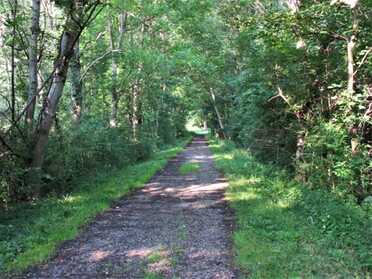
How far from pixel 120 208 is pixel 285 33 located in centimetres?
619

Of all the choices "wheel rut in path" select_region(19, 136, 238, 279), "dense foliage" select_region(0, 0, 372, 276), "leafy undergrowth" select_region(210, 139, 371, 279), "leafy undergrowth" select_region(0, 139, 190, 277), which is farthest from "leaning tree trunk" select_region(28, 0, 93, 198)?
"leafy undergrowth" select_region(210, 139, 371, 279)

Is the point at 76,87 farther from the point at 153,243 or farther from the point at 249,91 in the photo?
the point at 153,243

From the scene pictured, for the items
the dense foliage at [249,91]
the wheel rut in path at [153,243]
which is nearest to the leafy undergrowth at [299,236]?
the dense foliage at [249,91]

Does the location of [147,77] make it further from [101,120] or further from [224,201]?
[224,201]

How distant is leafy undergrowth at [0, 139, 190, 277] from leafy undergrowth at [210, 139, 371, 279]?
3.14 meters

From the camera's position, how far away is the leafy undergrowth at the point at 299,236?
3629 millimetres

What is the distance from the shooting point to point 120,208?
6.96 m

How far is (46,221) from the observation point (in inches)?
219

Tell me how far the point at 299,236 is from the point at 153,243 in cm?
251

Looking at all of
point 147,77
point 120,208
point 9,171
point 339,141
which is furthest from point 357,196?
point 147,77

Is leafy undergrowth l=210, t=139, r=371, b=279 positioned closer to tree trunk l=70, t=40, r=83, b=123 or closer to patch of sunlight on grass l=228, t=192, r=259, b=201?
patch of sunlight on grass l=228, t=192, r=259, b=201

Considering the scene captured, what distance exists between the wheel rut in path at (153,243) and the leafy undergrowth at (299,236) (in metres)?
0.34

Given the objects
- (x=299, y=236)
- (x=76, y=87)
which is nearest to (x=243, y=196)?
(x=299, y=236)

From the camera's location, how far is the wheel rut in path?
3.81 m
